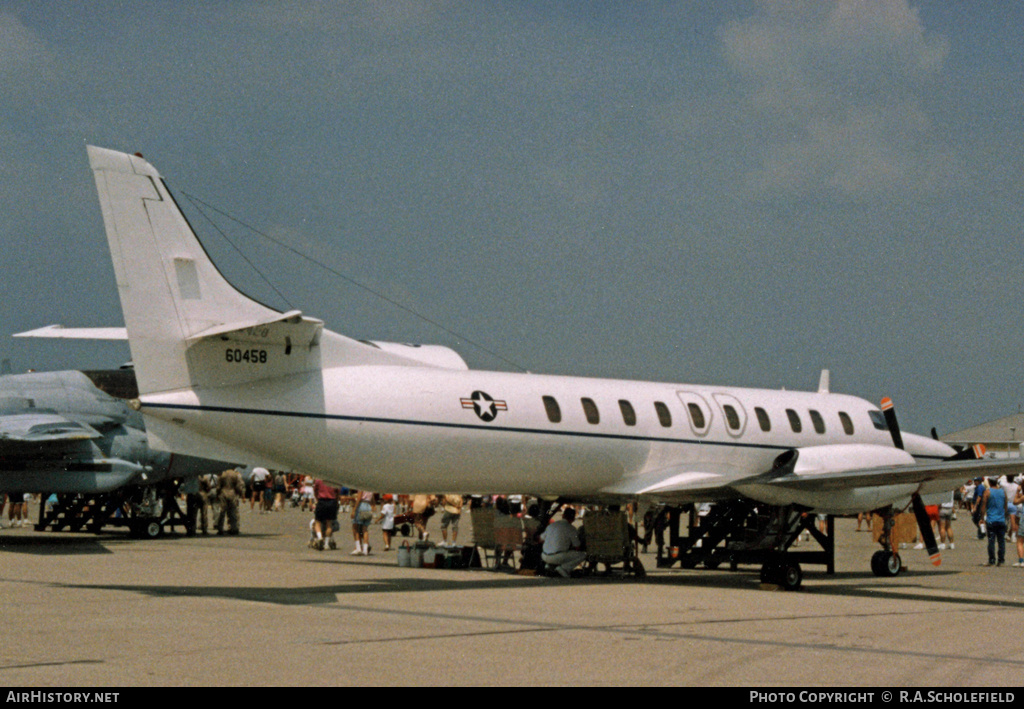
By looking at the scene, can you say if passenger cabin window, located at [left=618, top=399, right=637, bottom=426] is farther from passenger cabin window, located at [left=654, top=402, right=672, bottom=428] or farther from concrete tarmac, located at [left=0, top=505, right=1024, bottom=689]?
concrete tarmac, located at [left=0, top=505, right=1024, bottom=689]

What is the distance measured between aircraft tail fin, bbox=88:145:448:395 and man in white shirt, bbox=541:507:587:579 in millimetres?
6189

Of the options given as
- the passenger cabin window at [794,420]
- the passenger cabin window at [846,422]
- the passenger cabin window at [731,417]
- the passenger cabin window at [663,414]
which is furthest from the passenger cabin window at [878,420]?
the passenger cabin window at [663,414]

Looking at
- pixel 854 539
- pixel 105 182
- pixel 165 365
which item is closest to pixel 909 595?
pixel 165 365

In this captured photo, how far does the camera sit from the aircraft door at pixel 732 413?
21.2 meters

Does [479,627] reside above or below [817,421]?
below

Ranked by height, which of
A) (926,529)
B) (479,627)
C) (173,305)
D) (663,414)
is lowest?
(479,627)

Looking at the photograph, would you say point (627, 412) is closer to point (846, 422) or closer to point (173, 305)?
point (846, 422)

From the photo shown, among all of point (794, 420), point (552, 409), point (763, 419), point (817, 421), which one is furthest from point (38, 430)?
point (817, 421)

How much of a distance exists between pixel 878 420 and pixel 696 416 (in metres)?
5.31

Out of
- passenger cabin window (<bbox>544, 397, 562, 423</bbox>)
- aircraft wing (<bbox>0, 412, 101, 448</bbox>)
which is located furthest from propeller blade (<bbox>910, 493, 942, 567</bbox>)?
aircraft wing (<bbox>0, 412, 101, 448</bbox>)

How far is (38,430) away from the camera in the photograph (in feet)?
85.8

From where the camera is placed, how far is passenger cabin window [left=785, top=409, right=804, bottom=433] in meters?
22.3
